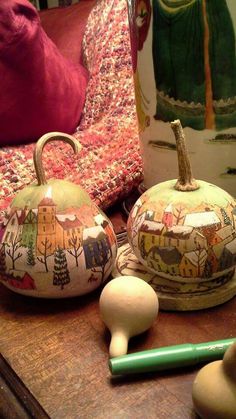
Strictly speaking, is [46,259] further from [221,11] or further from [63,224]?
[221,11]

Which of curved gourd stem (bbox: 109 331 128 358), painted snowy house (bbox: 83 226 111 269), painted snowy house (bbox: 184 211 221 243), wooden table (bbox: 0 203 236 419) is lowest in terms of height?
wooden table (bbox: 0 203 236 419)

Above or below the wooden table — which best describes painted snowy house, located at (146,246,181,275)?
above

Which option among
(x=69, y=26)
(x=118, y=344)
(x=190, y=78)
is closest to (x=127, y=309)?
(x=118, y=344)

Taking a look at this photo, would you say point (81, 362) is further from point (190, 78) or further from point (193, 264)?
point (190, 78)

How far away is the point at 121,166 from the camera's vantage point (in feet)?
2.35

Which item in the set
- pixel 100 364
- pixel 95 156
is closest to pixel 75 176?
pixel 95 156

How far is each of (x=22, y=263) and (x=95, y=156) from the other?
29 cm

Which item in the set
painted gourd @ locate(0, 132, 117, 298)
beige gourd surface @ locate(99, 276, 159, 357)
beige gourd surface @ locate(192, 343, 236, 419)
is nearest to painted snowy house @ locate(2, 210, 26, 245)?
painted gourd @ locate(0, 132, 117, 298)

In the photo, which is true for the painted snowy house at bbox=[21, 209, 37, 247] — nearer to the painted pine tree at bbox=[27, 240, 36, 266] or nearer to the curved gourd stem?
the painted pine tree at bbox=[27, 240, 36, 266]

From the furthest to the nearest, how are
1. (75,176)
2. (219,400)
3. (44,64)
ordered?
(44,64) → (75,176) → (219,400)

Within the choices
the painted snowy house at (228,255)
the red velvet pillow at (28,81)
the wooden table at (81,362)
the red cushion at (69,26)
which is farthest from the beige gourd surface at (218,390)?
the red cushion at (69,26)

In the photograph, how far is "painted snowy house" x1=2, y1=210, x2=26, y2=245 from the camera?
1.58ft

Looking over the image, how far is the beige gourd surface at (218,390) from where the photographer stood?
12.9 inches

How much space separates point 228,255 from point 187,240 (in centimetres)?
4
